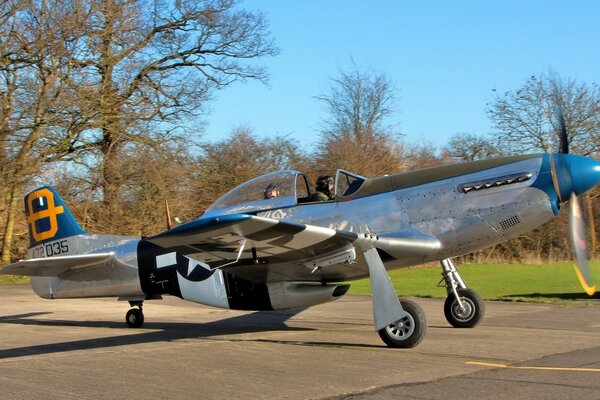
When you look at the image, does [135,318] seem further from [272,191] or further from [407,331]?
[407,331]


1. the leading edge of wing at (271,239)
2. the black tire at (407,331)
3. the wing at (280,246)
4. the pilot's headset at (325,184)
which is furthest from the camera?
the pilot's headset at (325,184)

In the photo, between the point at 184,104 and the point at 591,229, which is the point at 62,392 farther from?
the point at 184,104

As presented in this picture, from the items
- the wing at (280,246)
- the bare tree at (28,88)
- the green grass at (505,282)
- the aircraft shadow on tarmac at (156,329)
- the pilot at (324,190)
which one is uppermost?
the bare tree at (28,88)

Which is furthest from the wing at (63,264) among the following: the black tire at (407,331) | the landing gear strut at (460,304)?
the landing gear strut at (460,304)

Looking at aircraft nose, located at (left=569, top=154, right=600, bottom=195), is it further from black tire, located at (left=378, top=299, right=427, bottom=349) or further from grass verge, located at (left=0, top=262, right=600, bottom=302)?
grass verge, located at (left=0, top=262, right=600, bottom=302)

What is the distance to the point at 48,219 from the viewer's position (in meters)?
11.9

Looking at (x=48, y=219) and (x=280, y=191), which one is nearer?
(x=280, y=191)

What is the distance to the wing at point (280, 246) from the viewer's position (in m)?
7.26

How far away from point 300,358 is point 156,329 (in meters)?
4.21

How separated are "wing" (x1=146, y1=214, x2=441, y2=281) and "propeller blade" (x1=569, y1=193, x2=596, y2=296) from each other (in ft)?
5.69

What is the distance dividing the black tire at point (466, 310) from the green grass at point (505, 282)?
4800 millimetres

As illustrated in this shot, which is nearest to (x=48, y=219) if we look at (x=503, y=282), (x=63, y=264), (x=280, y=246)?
(x=63, y=264)

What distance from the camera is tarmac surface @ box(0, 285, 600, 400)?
19.6 ft

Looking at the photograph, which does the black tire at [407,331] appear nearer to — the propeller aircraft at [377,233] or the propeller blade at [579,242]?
the propeller aircraft at [377,233]
